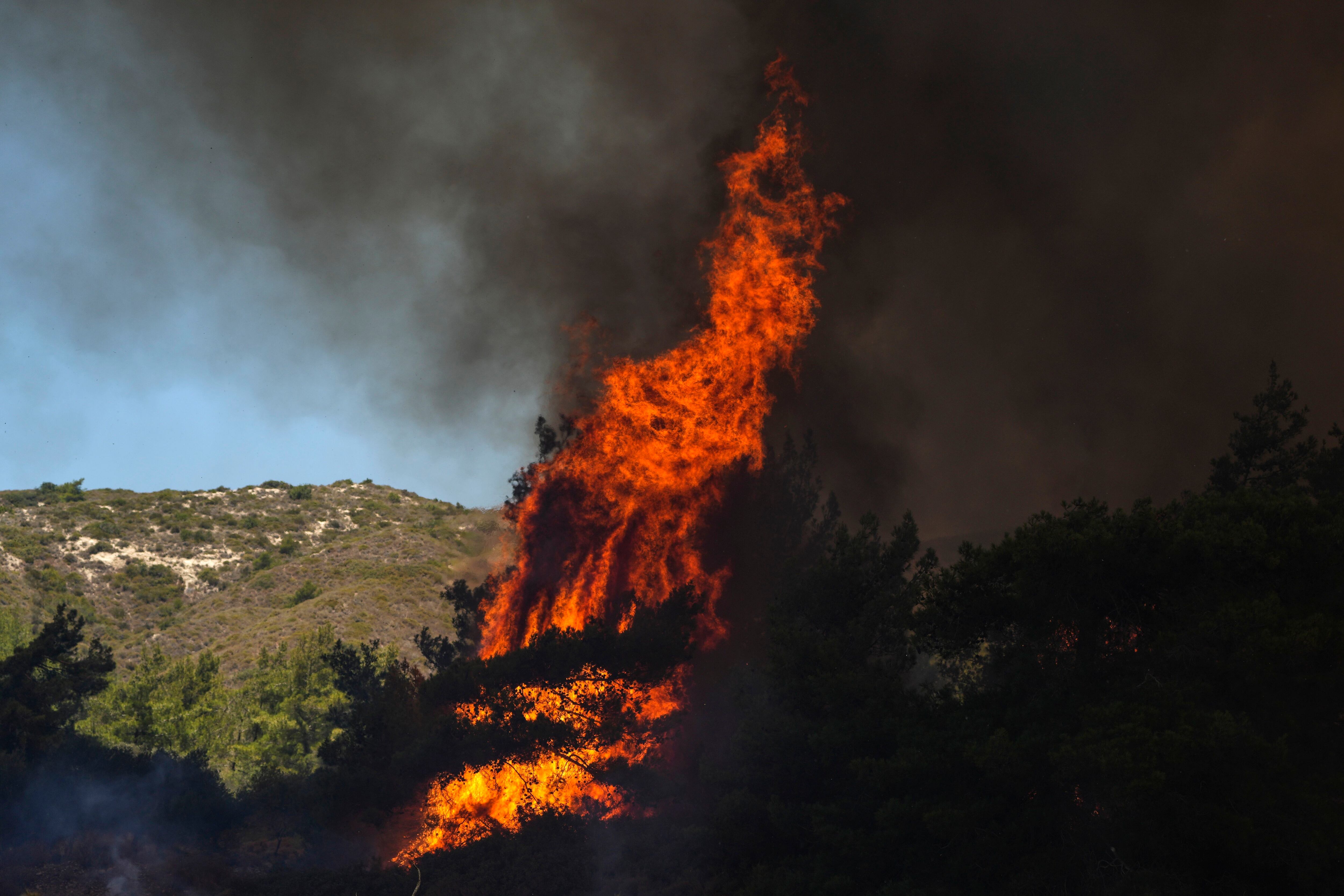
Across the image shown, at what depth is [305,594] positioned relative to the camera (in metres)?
75.6

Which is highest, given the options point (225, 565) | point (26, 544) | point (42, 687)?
point (225, 565)

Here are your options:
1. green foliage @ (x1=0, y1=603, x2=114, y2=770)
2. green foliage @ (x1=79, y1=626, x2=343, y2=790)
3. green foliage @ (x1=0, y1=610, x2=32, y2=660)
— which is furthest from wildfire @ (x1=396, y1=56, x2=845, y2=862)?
green foliage @ (x1=0, y1=610, x2=32, y2=660)

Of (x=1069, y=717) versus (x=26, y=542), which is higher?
(x=26, y=542)

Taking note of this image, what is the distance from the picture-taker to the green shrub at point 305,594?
245 feet

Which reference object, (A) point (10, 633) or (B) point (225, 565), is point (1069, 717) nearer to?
(A) point (10, 633)

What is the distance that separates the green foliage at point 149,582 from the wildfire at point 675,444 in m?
60.9

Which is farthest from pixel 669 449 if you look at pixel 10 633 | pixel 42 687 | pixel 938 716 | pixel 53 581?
pixel 53 581

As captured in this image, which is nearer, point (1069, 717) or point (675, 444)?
point (1069, 717)

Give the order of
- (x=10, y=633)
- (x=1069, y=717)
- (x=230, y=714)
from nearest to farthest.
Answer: (x=1069, y=717)
(x=230, y=714)
(x=10, y=633)

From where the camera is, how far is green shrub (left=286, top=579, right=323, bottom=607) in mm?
74625

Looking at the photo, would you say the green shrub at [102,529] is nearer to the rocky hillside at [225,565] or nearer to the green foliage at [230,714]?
the rocky hillside at [225,565]

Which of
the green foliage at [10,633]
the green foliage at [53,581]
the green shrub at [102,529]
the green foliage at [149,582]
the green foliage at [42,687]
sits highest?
the green shrub at [102,529]

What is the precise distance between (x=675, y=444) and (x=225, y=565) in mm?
73730

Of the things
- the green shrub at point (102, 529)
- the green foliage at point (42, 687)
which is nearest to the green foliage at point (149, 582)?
the green shrub at point (102, 529)
